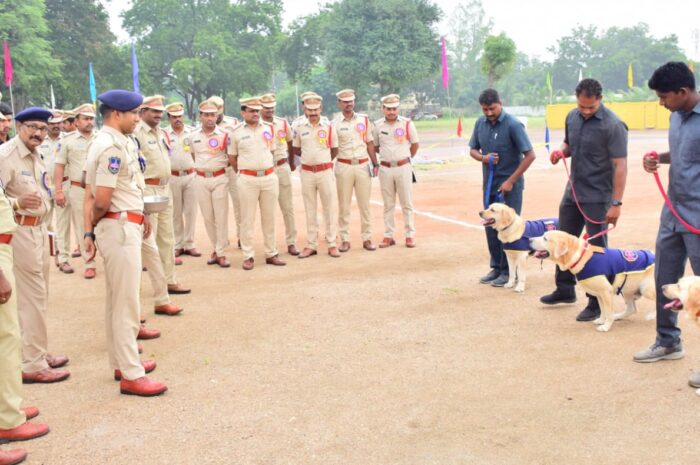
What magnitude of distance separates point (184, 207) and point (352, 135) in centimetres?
271

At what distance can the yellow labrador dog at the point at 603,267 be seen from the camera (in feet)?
19.7

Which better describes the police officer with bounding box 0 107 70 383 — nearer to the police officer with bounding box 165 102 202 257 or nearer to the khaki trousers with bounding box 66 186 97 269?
the khaki trousers with bounding box 66 186 97 269

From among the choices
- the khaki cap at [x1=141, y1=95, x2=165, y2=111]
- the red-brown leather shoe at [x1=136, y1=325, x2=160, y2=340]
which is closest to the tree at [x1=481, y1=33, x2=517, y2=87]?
the khaki cap at [x1=141, y1=95, x2=165, y2=111]

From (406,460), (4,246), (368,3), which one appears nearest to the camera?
(406,460)

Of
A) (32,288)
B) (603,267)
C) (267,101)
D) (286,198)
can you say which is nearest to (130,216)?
(32,288)

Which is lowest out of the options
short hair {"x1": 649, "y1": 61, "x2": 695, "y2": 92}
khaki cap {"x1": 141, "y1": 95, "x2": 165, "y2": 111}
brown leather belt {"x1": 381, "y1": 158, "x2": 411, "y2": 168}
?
brown leather belt {"x1": 381, "y1": 158, "x2": 411, "y2": 168}

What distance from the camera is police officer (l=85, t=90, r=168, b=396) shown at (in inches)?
194

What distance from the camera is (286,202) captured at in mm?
10094

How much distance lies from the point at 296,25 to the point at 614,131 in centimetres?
5880

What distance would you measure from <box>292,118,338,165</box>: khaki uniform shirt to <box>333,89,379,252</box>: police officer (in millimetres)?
205

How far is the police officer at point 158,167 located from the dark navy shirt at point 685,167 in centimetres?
514

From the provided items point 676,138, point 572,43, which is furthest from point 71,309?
point 572,43

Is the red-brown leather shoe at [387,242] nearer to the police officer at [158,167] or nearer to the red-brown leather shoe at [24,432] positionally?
the police officer at [158,167]

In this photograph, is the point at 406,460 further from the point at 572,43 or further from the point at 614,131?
the point at 572,43
